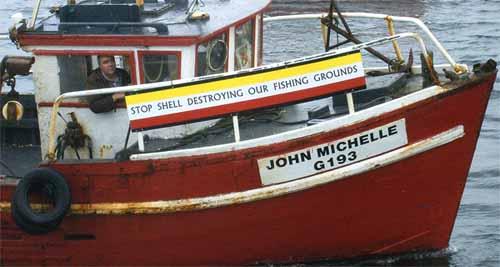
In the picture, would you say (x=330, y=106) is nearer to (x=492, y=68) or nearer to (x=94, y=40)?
(x=492, y=68)

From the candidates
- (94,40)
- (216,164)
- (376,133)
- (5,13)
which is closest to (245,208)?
(216,164)

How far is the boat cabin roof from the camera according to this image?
10.3 m

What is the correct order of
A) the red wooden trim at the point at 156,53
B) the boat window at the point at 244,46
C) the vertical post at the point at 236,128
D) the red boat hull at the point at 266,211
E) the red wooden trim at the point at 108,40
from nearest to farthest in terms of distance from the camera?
the vertical post at the point at 236,128
the red boat hull at the point at 266,211
the red wooden trim at the point at 108,40
the red wooden trim at the point at 156,53
the boat window at the point at 244,46

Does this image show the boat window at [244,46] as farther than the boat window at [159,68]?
Yes

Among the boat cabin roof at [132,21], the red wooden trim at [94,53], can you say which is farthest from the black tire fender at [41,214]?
the boat cabin roof at [132,21]

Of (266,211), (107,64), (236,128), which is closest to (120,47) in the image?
(107,64)

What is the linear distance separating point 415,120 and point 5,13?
67.5 ft

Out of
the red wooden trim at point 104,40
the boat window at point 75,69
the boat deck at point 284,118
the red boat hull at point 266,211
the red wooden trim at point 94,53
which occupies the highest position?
the red wooden trim at point 104,40

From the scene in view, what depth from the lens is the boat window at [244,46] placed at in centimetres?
1111

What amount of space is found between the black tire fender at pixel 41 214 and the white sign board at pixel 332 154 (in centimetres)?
181

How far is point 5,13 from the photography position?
2853cm

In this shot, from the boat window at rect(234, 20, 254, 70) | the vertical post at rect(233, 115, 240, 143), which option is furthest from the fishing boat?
the boat window at rect(234, 20, 254, 70)

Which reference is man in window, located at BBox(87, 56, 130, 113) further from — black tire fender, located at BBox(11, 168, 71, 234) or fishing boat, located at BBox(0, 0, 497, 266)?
black tire fender, located at BBox(11, 168, 71, 234)

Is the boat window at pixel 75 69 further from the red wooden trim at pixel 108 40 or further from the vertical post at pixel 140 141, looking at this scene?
the vertical post at pixel 140 141
